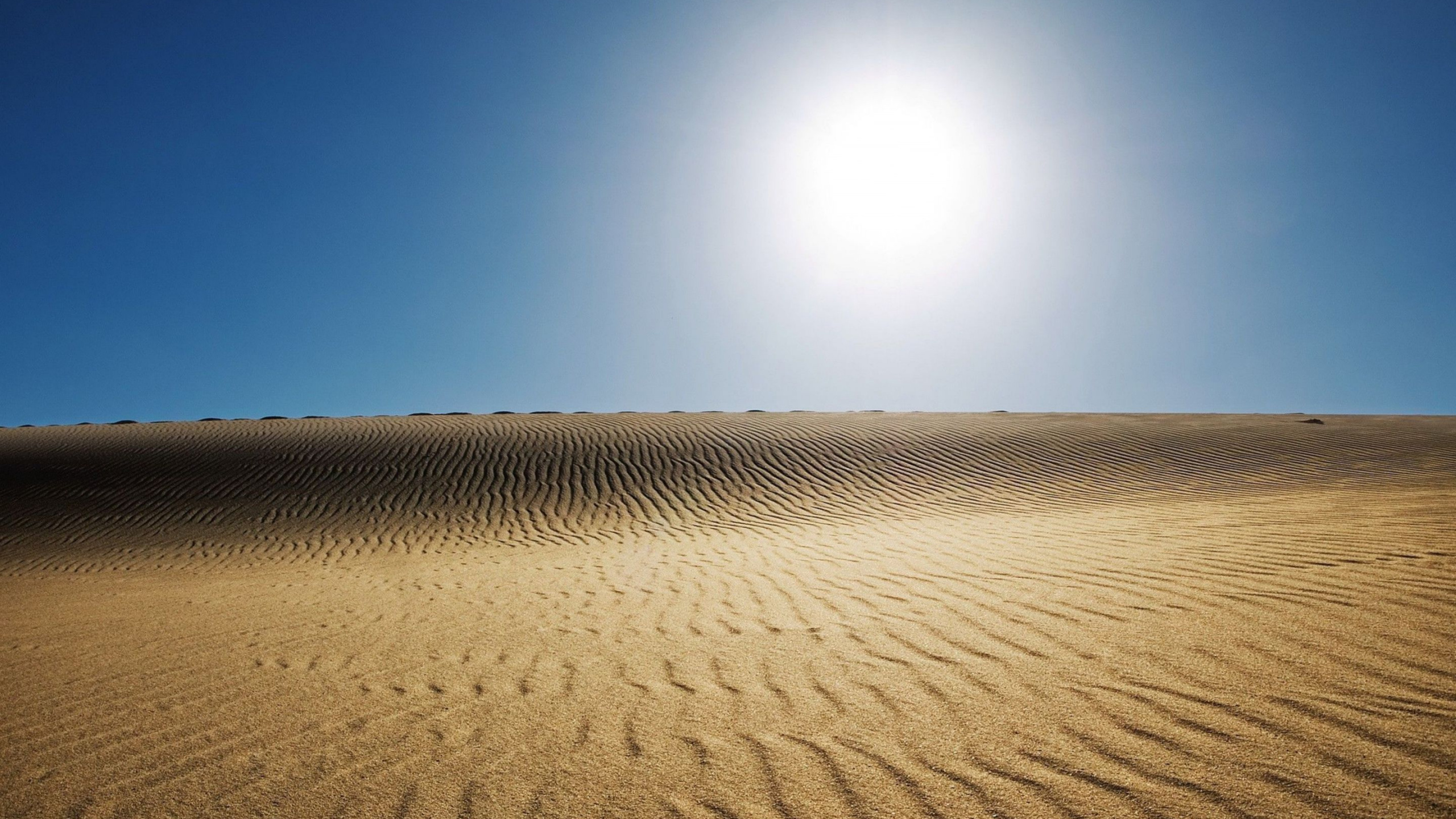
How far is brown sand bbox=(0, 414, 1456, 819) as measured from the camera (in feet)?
7.71

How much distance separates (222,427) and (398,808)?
24.4 m

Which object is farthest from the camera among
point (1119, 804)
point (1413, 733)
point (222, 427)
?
point (222, 427)

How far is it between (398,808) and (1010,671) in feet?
8.33

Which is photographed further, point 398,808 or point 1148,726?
point 1148,726

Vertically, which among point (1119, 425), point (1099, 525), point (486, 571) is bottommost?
point (486, 571)

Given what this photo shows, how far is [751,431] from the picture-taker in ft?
62.3

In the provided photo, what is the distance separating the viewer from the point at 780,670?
353cm

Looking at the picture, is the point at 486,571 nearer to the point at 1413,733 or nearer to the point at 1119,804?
the point at 1119,804

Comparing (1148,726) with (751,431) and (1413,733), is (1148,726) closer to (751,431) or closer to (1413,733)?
(1413,733)

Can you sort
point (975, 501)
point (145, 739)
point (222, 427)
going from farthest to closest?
1. point (222, 427)
2. point (975, 501)
3. point (145, 739)

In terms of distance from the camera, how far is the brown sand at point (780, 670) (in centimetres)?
235

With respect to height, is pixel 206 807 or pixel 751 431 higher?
pixel 751 431

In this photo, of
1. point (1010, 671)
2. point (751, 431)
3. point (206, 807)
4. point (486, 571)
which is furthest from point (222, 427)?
point (1010, 671)

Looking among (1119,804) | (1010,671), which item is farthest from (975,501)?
(1119,804)
